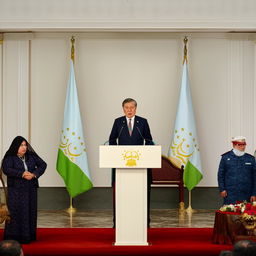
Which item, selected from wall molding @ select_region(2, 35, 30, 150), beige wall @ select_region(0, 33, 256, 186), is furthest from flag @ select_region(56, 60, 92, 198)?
wall molding @ select_region(2, 35, 30, 150)

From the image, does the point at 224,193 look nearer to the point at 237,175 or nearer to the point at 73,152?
the point at 237,175

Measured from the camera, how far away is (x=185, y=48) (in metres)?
12.2

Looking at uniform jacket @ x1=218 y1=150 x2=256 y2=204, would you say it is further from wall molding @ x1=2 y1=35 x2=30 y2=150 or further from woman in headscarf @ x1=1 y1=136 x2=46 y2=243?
wall molding @ x1=2 y1=35 x2=30 y2=150

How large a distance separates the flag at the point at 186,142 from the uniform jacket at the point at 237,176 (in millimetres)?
3118

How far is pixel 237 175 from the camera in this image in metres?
8.57

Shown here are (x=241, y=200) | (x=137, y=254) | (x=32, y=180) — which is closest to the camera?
(x=137, y=254)

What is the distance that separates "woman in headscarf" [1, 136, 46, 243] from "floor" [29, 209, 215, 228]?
184 centimetres

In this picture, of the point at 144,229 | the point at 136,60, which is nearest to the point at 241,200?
the point at 144,229

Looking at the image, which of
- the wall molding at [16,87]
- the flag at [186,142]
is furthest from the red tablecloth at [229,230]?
the wall molding at [16,87]

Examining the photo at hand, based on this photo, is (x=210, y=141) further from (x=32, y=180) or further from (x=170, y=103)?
(x=32, y=180)

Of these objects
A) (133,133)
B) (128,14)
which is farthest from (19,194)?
(128,14)

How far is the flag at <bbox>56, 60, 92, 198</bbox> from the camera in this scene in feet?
38.4

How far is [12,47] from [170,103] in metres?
3.24

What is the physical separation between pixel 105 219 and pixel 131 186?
3.38 metres
